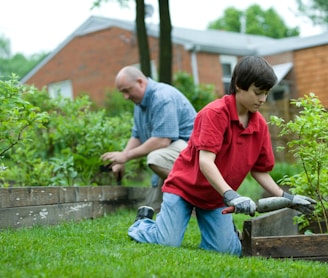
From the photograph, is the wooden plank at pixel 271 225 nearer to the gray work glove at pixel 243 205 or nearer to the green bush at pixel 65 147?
the gray work glove at pixel 243 205

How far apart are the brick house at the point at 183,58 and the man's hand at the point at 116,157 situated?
12.5 m

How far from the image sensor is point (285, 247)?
4547mm

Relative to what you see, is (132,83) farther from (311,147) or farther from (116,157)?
(311,147)

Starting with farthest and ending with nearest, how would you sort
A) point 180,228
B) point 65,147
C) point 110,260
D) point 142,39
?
point 142,39
point 65,147
point 180,228
point 110,260

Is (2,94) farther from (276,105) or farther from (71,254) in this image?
(276,105)

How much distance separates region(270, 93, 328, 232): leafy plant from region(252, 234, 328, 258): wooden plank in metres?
0.52

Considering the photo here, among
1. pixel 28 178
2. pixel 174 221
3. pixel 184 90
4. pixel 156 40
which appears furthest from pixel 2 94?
pixel 156 40

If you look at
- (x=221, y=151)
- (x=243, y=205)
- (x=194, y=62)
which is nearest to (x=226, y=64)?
(x=194, y=62)

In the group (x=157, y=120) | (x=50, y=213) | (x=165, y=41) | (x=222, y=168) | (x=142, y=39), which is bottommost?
(x=50, y=213)

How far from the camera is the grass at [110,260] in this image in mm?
3367

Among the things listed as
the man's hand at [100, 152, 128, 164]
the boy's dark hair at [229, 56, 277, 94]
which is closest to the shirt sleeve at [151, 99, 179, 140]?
the man's hand at [100, 152, 128, 164]

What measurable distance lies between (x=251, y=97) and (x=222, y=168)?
1.99 feet

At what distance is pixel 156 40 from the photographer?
2394 cm

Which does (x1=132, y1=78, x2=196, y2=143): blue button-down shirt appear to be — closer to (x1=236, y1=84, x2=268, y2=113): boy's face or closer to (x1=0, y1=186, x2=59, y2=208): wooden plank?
(x1=0, y1=186, x2=59, y2=208): wooden plank
